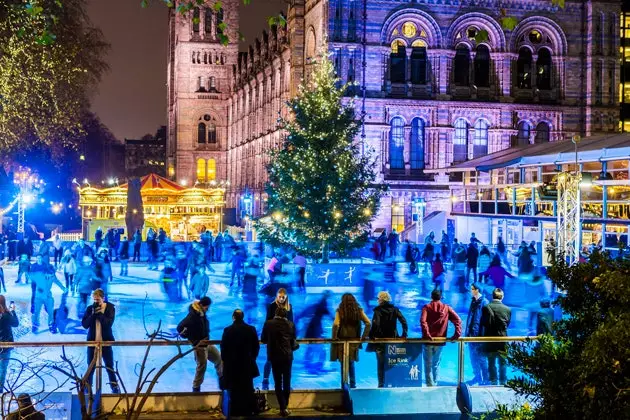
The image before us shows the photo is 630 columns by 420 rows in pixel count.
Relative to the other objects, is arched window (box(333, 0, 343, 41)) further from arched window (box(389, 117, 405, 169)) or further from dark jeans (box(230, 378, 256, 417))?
dark jeans (box(230, 378, 256, 417))

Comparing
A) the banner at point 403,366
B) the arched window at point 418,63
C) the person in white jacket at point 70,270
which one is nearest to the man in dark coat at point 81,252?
the person in white jacket at point 70,270

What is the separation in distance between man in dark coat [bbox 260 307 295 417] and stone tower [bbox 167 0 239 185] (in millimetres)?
69233

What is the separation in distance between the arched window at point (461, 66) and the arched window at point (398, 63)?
114 inches

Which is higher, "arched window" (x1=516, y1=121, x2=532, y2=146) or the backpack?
"arched window" (x1=516, y1=121, x2=532, y2=146)

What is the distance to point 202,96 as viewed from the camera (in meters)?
78.9

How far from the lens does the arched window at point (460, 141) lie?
1666 inches

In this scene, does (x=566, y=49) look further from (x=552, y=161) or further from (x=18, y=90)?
(x=18, y=90)

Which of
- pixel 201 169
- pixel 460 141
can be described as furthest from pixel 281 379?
pixel 201 169

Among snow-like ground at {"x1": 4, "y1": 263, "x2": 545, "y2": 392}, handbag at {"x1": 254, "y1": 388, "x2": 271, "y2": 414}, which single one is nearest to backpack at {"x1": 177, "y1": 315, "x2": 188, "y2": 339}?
snow-like ground at {"x1": 4, "y1": 263, "x2": 545, "y2": 392}

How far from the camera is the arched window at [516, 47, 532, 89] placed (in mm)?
43594

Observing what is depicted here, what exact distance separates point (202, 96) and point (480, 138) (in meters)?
41.9

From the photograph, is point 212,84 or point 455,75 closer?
point 455,75

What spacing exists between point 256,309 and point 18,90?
32.7 ft

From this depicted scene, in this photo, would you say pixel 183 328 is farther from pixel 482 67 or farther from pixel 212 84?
pixel 212 84
